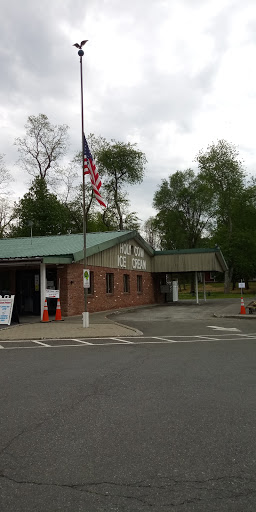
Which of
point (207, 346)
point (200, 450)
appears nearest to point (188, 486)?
point (200, 450)

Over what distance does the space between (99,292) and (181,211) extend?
35739 millimetres

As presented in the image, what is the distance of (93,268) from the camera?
23.7 m

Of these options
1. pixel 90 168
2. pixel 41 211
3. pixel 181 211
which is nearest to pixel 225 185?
pixel 181 211

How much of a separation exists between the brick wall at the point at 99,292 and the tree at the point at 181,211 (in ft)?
79.0

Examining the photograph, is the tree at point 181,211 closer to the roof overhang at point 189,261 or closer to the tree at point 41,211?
the tree at point 41,211

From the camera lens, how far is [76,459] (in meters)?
3.94

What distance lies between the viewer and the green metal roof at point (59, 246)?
2026cm

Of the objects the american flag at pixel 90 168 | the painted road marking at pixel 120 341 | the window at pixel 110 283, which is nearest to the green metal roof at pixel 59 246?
the window at pixel 110 283

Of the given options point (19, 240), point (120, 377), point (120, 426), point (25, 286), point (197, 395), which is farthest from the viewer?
point (19, 240)

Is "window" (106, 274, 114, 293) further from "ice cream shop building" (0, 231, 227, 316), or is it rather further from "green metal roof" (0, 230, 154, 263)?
"green metal roof" (0, 230, 154, 263)

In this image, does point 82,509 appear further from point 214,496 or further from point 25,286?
point 25,286

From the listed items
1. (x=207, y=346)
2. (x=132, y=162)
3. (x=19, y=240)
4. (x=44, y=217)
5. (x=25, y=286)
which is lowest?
(x=207, y=346)

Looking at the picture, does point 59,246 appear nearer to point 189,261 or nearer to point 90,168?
point 90,168

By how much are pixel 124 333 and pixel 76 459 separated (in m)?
10.8
